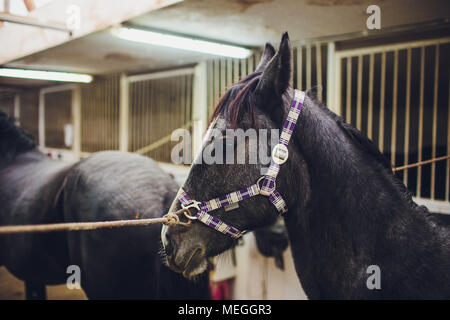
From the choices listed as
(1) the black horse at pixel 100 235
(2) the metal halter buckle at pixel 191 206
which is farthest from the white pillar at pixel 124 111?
(2) the metal halter buckle at pixel 191 206

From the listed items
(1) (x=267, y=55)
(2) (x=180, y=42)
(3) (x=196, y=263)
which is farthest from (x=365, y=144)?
(2) (x=180, y=42)

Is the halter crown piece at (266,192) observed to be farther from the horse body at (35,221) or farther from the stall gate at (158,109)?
the stall gate at (158,109)

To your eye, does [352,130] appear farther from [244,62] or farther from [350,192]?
[244,62]

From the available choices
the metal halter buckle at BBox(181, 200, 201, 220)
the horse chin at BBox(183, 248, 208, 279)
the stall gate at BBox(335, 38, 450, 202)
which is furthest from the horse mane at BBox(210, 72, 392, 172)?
the stall gate at BBox(335, 38, 450, 202)

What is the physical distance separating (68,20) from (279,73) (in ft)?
10.5

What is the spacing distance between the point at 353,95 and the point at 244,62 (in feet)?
4.71

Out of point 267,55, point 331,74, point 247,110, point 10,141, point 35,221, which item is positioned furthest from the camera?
point 10,141

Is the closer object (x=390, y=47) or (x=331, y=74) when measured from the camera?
(x=390, y=47)

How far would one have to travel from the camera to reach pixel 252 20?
2674 millimetres

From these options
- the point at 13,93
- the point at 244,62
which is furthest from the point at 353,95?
the point at 13,93

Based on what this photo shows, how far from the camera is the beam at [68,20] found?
2.68 meters

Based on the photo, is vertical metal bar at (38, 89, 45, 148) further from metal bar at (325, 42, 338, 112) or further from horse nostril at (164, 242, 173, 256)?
horse nostril at (164, 242, 173, 256)

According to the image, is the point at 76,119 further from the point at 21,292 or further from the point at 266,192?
the point at 266,192

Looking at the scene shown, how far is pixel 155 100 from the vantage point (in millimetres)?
5293
